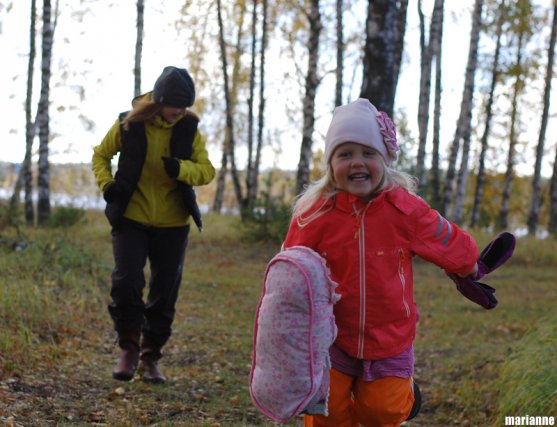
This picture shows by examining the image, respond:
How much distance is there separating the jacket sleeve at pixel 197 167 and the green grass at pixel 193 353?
5.00ft

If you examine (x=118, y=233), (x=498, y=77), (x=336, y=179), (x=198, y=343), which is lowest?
(x=198, y=343)

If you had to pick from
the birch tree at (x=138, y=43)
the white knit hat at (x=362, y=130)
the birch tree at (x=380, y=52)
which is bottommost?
the white knit hat at (x=362, y=130)

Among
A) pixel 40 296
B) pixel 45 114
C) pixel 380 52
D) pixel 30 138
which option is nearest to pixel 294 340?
pixel 40 296

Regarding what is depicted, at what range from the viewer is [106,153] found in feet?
16.7

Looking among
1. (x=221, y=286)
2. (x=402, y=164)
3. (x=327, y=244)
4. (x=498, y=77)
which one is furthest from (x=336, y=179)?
(x=498, y=77)

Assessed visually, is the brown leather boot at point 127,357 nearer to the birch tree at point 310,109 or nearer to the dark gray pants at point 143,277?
the dark gray pants at point 143,277

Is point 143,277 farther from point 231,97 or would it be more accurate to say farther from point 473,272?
point 231,97

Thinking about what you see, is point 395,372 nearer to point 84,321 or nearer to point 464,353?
point 464,353

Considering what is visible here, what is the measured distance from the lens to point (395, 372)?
3.20 meters

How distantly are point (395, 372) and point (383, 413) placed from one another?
0.19m

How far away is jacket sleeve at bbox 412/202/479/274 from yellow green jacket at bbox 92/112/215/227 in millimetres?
2076

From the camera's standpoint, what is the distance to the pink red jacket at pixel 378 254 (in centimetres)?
313

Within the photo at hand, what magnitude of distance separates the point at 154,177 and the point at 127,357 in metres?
1.30

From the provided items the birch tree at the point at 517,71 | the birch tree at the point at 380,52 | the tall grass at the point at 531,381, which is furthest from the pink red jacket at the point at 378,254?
the birch tree at the point at 517,71
